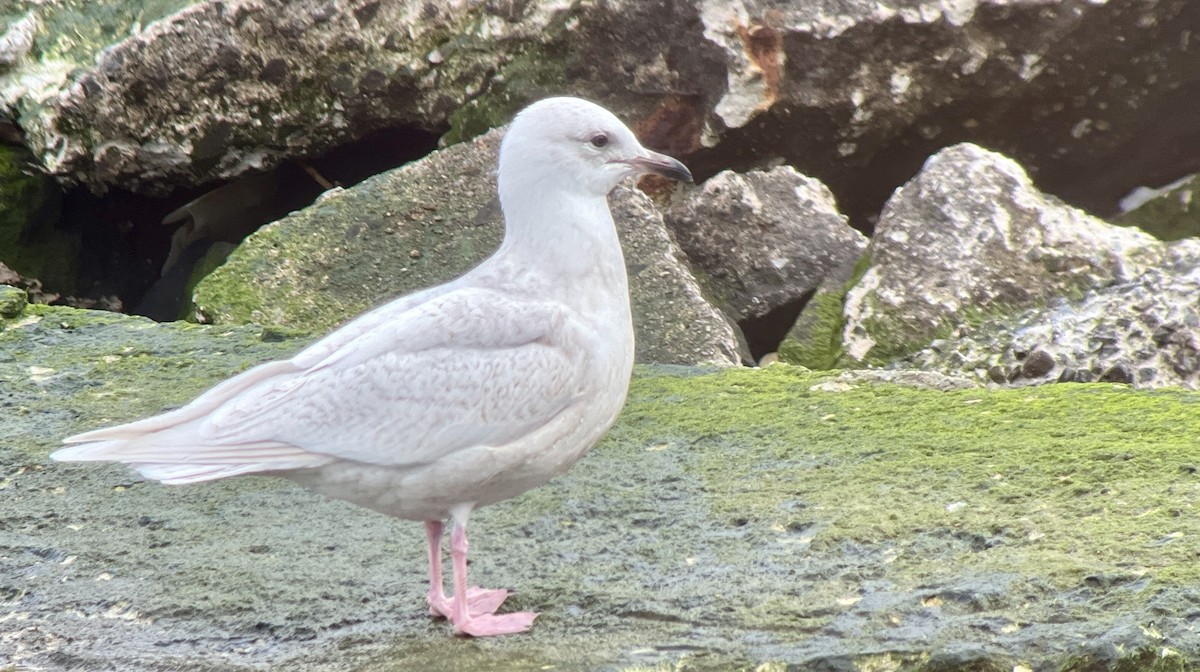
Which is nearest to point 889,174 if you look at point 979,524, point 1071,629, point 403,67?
point 403,67

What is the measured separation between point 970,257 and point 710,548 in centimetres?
344

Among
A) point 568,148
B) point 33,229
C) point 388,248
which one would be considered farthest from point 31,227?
point 568,148

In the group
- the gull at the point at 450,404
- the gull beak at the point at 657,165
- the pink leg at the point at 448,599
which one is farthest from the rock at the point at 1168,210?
the pink leg at the point at 448,599

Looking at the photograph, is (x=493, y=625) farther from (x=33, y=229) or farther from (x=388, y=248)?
(x=33, y=229)

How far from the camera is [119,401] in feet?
18.4

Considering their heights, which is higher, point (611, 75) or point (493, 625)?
point (611, 75)

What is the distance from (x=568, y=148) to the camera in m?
4.16

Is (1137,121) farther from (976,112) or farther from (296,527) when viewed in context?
(296,527)

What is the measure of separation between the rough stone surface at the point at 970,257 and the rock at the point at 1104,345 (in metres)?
0.21

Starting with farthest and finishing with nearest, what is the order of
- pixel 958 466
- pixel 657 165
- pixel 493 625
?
pixel 958 466 < pixel 657 165 < pixel 493 625

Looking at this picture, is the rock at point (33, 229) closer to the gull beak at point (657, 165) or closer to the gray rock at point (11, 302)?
the gray rock at point (11, 302)

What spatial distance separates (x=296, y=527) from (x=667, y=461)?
1320 millimetres

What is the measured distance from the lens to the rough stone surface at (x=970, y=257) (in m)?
6.95

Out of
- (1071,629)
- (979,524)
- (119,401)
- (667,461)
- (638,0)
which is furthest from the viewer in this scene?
(638,0)
